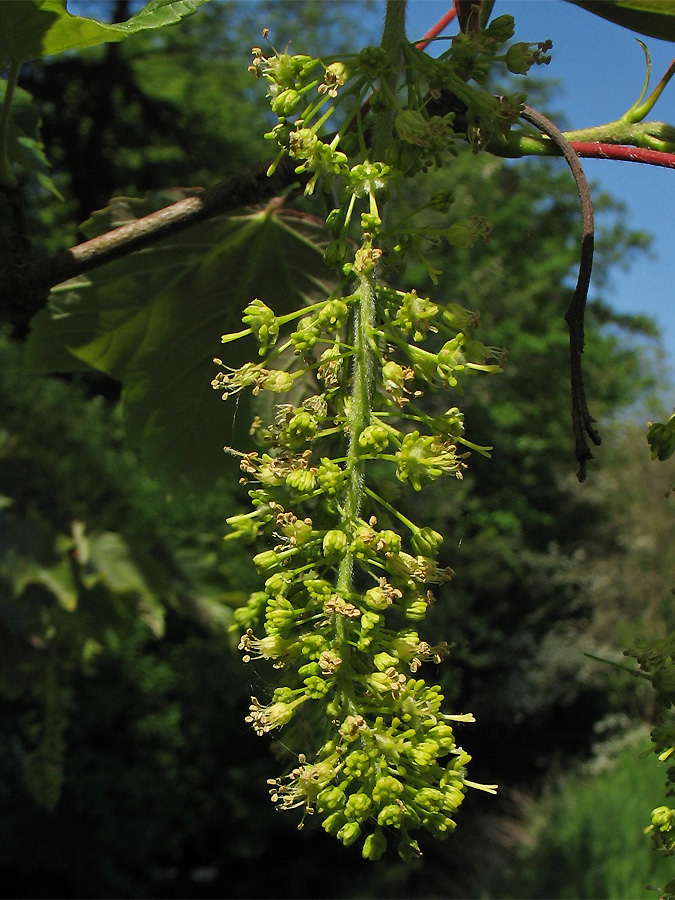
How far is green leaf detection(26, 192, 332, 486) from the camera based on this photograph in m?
1.12

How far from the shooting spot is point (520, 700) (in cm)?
1049

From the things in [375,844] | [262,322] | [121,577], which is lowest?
[121,577]

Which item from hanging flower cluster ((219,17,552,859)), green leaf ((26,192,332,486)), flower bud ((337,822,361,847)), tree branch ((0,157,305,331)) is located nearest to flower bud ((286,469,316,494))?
hanging flower cluster ((219,17,552,859))

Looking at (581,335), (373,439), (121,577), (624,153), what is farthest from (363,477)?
(121,577)

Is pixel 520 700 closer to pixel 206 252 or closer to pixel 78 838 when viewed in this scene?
pixel 78 838

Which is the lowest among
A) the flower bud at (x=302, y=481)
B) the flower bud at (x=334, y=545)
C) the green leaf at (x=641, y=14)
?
the flower bud at (x=334, y=545)

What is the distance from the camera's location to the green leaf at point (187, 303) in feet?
3.68

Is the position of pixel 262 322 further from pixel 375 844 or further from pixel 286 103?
pixel 375 844

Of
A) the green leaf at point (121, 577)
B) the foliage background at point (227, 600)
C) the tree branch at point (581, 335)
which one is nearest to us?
the tree branch at point (581, 335)

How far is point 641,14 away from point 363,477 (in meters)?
0.55

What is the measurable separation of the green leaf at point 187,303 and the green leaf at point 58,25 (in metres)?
0.30

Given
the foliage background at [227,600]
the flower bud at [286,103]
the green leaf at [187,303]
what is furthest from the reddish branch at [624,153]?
the foliage background at [227,600]

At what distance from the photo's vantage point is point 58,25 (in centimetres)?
78

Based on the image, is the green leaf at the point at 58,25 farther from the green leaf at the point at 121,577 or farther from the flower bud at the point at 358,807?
the green leaf at the point at 121,577
